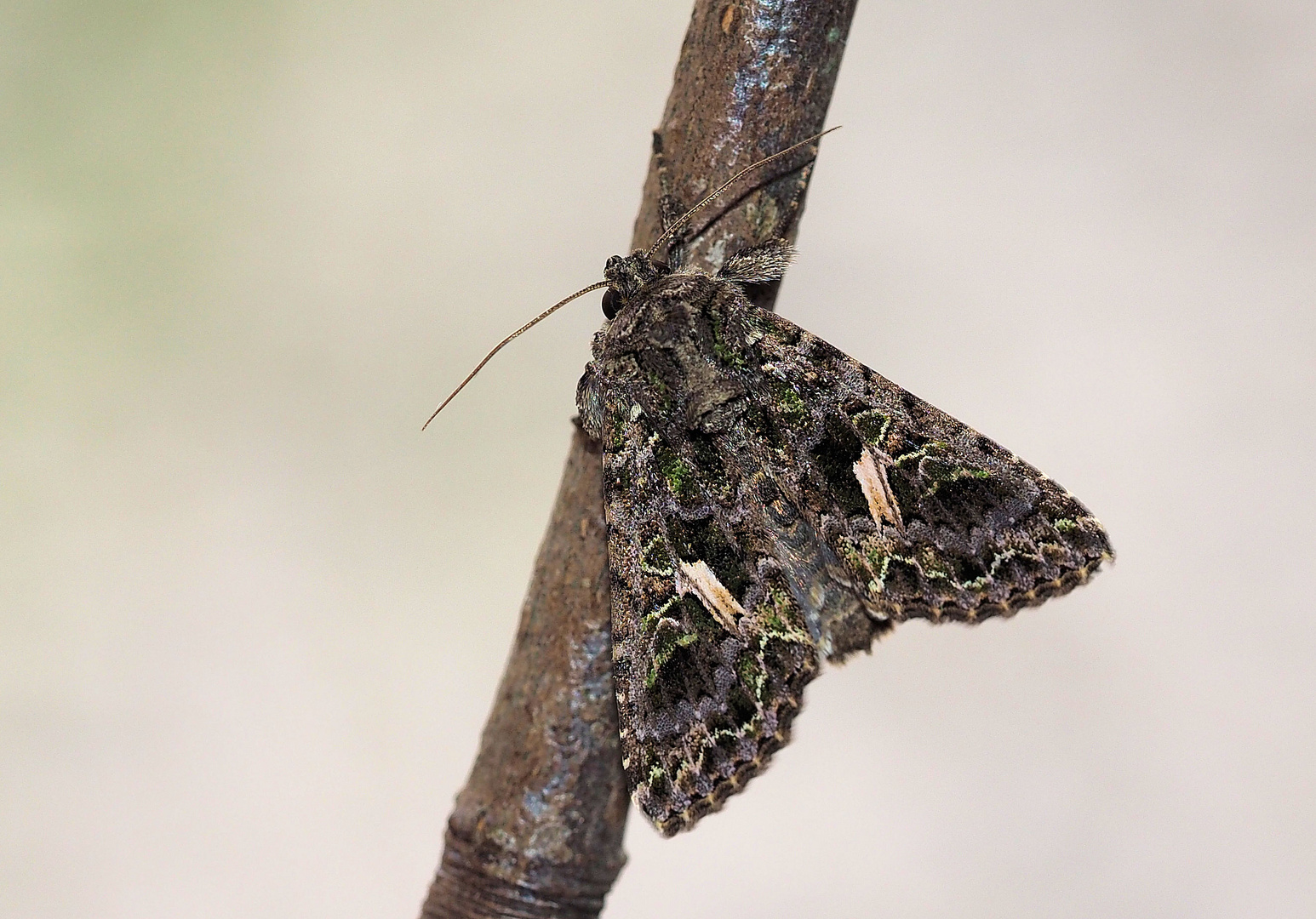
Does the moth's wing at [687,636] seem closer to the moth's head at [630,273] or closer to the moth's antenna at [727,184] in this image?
the moth's head at [630,273]

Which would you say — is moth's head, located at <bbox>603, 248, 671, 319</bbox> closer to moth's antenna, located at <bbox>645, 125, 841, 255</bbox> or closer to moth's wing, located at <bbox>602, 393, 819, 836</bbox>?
moth's antenna, located at <bbox>645, 125, 841, 255</bbox>

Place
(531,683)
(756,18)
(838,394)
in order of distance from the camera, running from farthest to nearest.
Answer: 1. (838,394)
2. (531,683)
3. (756,18)

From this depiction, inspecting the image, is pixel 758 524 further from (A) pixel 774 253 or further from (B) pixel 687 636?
(A) pixel 774 253

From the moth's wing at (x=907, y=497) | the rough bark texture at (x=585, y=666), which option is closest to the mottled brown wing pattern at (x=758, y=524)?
the moth's wing at (x=907, y=497)

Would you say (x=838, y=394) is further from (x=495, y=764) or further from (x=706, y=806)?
(x=495, y=764)

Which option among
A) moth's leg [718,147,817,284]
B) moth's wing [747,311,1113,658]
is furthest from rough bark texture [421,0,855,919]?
moth's wing [747,311,1113,658]

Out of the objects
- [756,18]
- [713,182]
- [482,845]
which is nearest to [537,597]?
[482,845]
